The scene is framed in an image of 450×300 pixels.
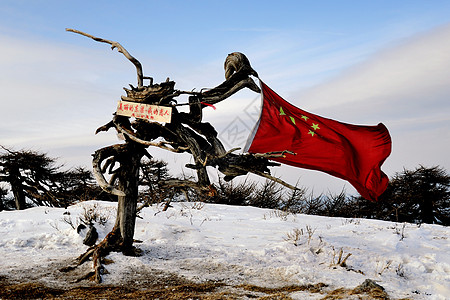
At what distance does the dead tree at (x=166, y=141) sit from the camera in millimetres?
6461

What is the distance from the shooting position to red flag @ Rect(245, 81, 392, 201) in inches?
269

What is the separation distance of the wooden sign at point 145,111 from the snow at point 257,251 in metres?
2.63

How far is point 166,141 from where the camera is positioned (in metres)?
6.49

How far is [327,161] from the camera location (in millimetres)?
6938

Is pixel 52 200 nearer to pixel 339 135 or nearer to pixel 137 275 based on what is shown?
pixel 137 275

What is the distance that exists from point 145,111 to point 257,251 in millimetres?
3509

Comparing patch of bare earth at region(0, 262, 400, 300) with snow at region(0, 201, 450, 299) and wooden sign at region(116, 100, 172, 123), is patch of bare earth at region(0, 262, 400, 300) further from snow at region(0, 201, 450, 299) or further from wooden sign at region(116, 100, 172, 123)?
wooden sign at region(116, 100, 172, 123)

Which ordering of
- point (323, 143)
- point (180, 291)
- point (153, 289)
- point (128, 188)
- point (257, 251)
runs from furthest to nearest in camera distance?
point (257, 251)
point (323, 143)
point (128, 188)
point (153, 289)
point (180, 291)

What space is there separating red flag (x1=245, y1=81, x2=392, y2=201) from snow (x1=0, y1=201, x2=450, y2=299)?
57.0 inches

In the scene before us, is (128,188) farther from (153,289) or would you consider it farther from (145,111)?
(153,289)

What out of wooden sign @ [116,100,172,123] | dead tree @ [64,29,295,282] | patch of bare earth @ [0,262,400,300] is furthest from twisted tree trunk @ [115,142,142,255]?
patch of bare earth @ [0,262,400,300]

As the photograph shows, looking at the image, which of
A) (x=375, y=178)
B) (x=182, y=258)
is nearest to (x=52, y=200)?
(x=182, y=258)

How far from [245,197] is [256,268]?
15.4m

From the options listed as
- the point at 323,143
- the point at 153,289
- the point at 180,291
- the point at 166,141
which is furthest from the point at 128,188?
the point at 323,143
